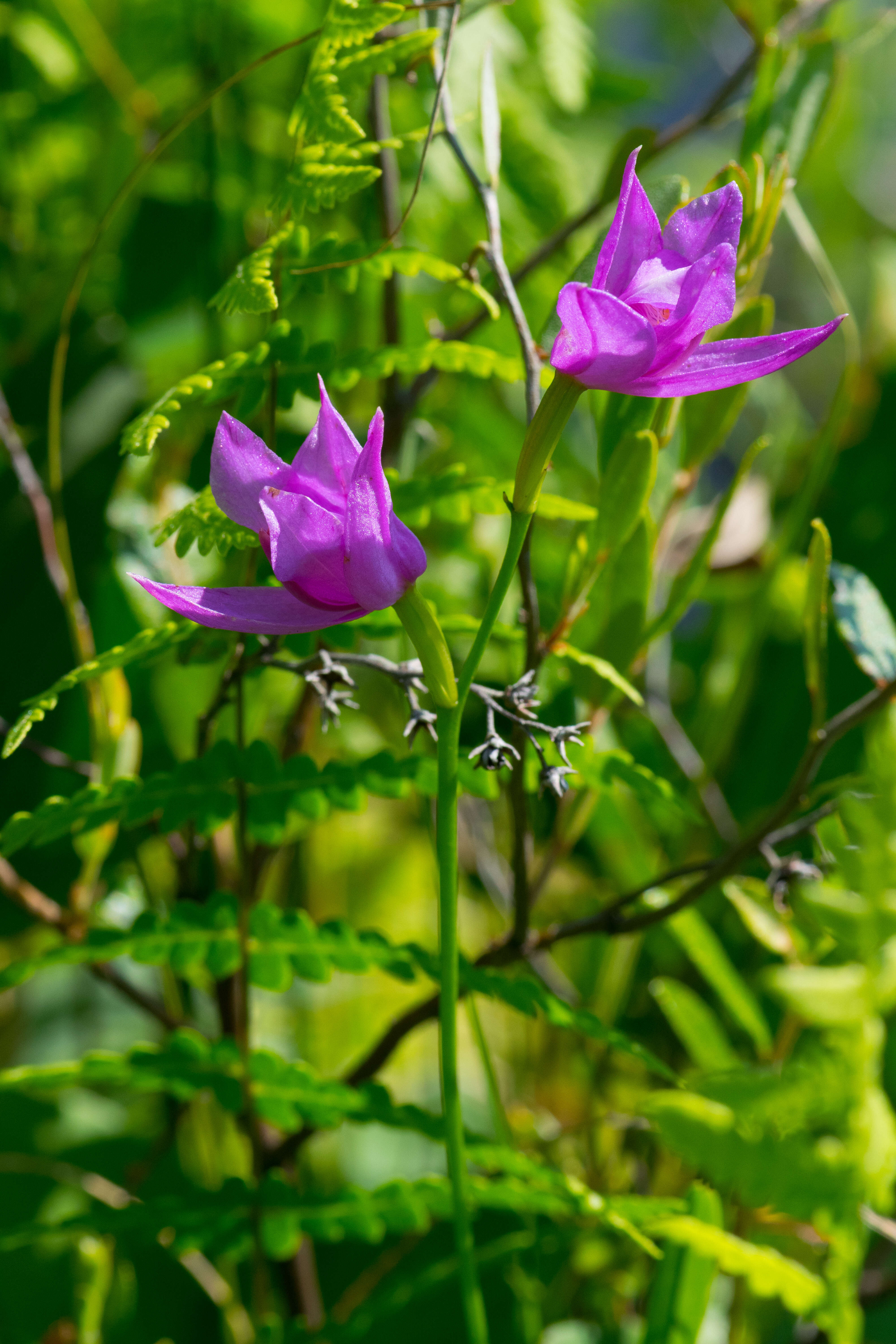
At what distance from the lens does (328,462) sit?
0.19 meters

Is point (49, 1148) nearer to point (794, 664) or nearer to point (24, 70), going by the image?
point (794, 664)

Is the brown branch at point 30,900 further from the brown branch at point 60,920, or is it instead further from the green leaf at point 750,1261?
the green leaf at point 750,1261

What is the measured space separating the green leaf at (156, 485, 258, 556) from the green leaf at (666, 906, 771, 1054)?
192mm

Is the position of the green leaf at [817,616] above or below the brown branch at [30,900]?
above

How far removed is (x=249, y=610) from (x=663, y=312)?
0.32 feet

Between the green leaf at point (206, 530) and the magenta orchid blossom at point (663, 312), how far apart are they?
7 centimetres

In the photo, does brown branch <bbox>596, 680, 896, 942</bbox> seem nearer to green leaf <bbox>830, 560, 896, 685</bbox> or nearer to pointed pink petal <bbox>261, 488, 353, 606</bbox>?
green leaf <bbox>830, 560, 896, 685</bbox>

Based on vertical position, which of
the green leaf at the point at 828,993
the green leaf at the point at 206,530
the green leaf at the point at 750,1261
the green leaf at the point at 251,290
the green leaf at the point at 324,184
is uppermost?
the green leaf at the point at 324,184

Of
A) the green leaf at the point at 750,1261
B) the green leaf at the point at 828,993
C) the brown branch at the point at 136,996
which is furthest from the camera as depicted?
the brown branch at the point at 136,996

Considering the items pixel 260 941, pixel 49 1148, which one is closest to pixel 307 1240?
pixel 49 1148

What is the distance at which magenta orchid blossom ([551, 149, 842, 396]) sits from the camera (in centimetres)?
18

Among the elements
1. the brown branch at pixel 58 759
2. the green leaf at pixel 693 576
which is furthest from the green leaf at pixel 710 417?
the brown branch at pixel 58 759

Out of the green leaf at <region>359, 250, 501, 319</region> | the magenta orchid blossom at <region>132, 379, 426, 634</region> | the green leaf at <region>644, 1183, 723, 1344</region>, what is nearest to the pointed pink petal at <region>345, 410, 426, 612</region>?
the magenta orchid blossom at <region>132, 379, 426, 634</region>

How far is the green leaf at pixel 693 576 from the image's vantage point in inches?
12.2
